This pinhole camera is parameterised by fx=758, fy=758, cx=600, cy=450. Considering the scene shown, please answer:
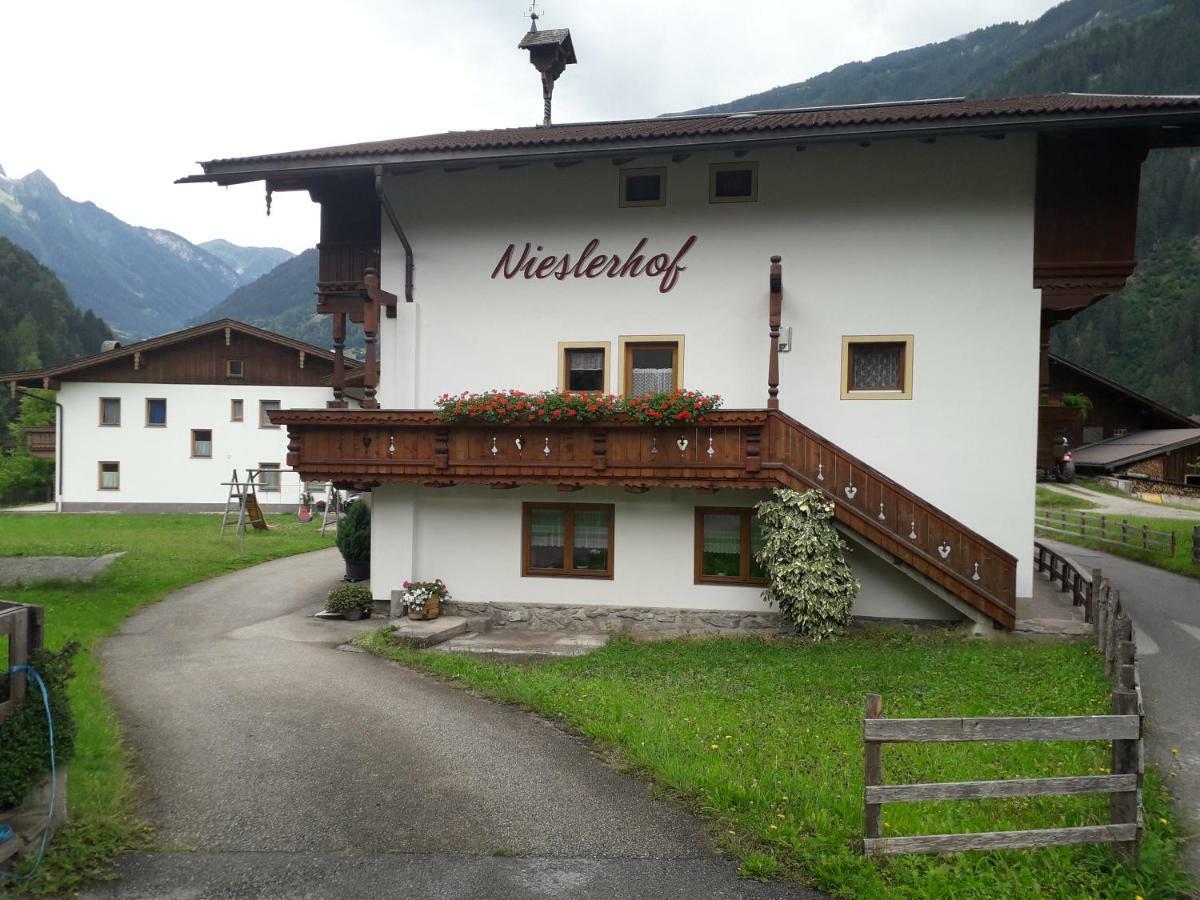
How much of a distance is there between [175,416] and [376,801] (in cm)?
3260

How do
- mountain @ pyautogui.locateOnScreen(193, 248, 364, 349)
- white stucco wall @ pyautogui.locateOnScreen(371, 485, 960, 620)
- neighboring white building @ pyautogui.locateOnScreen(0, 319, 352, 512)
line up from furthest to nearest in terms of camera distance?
1. mountain @ pyautogui.locateOnScreen(193, 248, 364, 349)
2. neighboring white building @ pyautogui.locateOnScreen(0, 319, 352, 512)
3. white stucco wall @ pyautogui.locateOnScreen(371, 485, 960, 620)

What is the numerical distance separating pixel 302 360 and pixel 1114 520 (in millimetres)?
34023

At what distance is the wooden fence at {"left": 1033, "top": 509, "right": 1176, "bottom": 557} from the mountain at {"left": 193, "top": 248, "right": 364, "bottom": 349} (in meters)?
123

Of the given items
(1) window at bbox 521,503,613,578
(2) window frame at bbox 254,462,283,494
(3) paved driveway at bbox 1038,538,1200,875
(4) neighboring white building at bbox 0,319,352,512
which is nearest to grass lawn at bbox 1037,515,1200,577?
(3) paved driveway at bbox 1038,538,1200,875

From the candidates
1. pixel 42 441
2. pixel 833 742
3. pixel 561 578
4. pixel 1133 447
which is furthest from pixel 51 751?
pixel 1133 447

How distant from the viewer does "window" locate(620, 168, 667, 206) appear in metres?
13.6

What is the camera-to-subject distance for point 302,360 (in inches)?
1328

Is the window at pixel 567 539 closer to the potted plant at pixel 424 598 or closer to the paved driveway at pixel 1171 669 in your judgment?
the potted plant at pixel 424 598

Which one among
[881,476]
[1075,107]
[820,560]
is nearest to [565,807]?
[820,560]

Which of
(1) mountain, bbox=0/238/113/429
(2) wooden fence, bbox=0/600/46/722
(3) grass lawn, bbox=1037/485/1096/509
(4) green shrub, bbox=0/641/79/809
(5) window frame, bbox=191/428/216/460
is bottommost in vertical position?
(3) grass lawn, bbox=1037/485/1096/509

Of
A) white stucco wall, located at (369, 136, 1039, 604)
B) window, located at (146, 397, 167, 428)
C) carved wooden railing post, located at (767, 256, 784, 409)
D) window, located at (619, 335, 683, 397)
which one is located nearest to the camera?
carved wooden railing post, located at (767, 256, 784, 409)

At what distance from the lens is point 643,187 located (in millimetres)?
13789

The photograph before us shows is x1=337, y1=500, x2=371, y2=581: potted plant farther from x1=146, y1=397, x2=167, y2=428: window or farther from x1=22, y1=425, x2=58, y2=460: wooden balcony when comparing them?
x1=22, y1=425, x2=58, y2=460: wooden balcony

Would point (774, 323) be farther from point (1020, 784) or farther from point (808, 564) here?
point (1020, 784)
